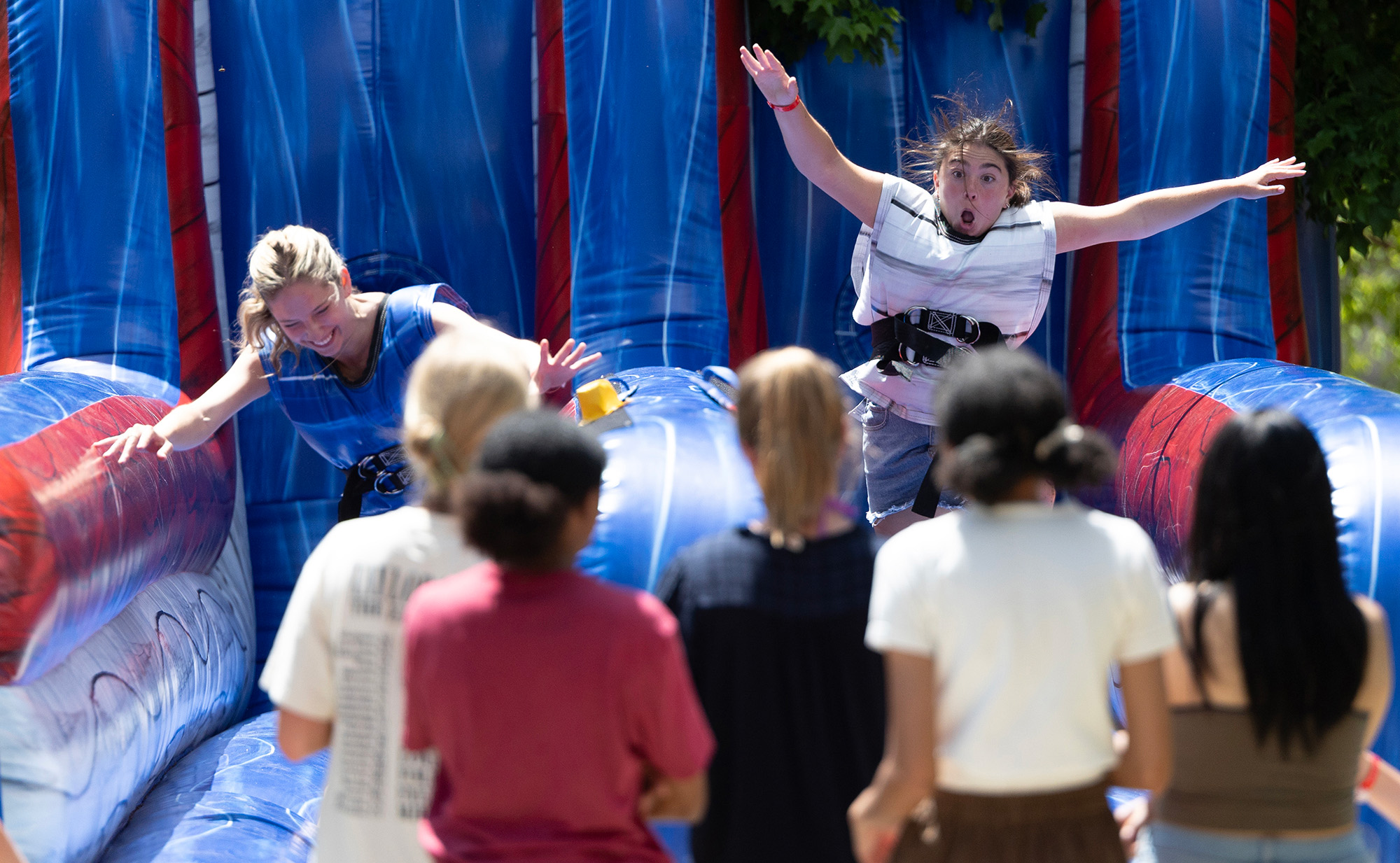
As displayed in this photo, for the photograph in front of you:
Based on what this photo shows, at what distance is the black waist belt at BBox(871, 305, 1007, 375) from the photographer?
2604 millimetres

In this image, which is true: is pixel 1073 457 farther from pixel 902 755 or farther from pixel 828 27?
pixel 828 27

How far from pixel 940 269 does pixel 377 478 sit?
3.96 feet

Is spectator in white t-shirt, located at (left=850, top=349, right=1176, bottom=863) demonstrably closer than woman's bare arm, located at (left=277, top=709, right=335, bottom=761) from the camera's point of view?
Yes

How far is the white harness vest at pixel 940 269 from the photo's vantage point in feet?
8.46

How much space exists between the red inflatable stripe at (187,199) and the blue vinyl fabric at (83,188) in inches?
7.4

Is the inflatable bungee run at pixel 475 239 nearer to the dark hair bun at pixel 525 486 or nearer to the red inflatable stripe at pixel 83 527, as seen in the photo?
the red inflatable stripe at pixel 83 527

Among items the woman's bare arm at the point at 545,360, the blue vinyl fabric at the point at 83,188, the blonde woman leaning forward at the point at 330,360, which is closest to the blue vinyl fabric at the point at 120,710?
the blonde woman leaning forward at the point at 330,360

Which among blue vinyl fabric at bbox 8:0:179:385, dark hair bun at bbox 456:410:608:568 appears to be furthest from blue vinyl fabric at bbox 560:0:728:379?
dark hair bun at bbox 456:410:608:568

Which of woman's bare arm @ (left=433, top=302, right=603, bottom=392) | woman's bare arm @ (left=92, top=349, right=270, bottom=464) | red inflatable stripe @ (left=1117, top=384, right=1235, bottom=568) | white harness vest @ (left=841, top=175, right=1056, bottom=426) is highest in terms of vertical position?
white harness vest @ (left=841, top=175, right=1056, bottom=426)

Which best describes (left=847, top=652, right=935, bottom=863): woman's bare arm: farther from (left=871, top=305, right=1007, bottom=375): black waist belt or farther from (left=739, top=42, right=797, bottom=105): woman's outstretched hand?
(left=739, top=42, right=797, bottom=105): woman's outstretched hand

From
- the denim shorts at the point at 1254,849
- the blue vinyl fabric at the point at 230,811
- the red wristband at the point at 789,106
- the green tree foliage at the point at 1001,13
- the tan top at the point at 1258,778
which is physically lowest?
the blue vinyl fabric at the point at 230,811

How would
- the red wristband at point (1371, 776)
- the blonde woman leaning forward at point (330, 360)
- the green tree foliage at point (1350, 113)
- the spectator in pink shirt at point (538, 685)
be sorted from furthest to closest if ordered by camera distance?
the green tree foliage at point (1350, 113), the blonde woman leaning forward at point (330, 360), the red wristband at point (1371, 776), the spectator in pink shirt at point (538, 685)

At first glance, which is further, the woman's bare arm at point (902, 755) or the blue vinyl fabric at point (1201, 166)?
the blue vinyl fabric at point (1201, 166)

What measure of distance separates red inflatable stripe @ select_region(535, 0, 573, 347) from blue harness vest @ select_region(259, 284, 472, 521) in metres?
0.76
